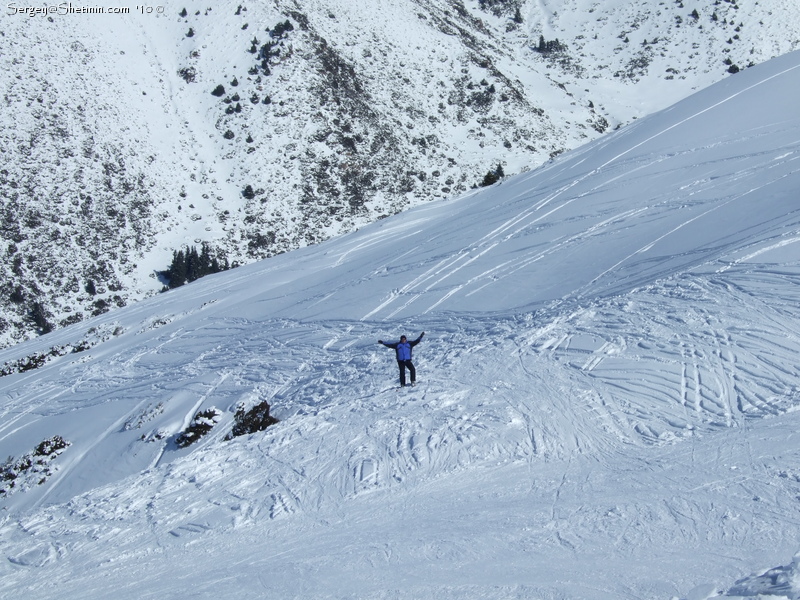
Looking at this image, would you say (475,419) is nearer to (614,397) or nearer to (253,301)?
(614,397)

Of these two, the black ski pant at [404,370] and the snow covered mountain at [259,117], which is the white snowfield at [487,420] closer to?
the black ski pant at [404,370]

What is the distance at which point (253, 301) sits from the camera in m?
22.2

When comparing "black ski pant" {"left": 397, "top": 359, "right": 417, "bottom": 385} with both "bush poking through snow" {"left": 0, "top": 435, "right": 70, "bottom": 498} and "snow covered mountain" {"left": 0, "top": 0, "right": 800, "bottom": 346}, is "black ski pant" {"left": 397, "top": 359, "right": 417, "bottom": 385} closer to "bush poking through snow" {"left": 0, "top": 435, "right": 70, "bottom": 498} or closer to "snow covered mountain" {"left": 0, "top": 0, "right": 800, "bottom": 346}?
"bush poking through snow" {"left": 0, "top": 435, "right": 70, "bottom": 498}

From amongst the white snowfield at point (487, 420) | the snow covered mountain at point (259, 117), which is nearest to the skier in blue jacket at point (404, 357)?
the white snowfield at point (487, 420)

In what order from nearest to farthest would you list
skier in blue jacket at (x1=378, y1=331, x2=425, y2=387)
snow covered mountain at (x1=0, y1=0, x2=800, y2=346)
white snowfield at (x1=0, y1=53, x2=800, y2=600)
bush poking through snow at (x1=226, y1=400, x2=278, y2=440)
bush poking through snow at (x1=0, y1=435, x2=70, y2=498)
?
white snowfield at (x1=0, y1=53, x2=800, y2=600) → skier in blue jacket at (x1=378, y1=331, x2=425, y2=387) → bush poking through snow at (x1=226, y1=400, x2=278, y2=440) → bush poking through snow at (x1=0, y1=435, x2=70, y2=498) → snow covered mountain at (x1=0, y1=0, x2=800, y2=346)

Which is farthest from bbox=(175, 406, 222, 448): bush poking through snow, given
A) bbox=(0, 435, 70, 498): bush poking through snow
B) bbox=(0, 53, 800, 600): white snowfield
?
bbox=(0, 435, 70, 498): bush poking through snow

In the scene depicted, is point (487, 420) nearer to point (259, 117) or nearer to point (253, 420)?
point (253, 420)

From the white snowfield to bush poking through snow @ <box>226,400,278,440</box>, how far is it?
0.37 m

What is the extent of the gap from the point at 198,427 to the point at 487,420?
6.71 meters

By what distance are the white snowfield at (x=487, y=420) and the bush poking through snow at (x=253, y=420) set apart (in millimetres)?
368

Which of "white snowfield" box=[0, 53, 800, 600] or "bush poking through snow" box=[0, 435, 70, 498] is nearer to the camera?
"white snowfield" box=[0, 53, 800, 600]

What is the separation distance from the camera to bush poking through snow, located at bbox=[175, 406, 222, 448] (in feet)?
43.5

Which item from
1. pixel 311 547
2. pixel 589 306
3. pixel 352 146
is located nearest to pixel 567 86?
pixel 352 146

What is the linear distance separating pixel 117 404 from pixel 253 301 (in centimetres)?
652
